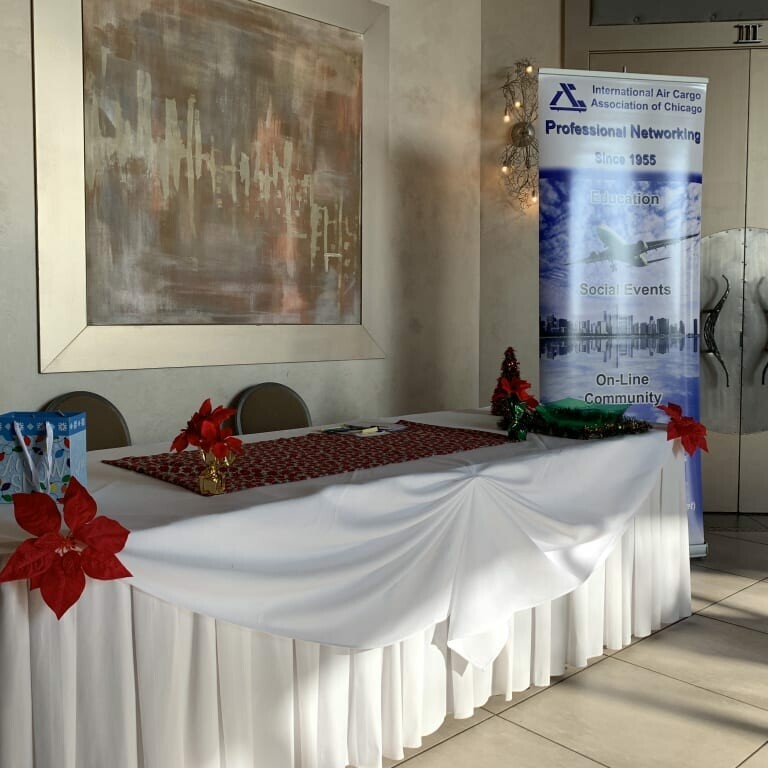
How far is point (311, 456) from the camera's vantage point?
8.31 feet

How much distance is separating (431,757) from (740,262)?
426cm

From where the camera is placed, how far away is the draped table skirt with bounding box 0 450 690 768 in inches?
60.4

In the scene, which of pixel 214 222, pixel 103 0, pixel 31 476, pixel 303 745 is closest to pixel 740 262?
pixel 214 222

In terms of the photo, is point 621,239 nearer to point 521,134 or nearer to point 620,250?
point 620,250

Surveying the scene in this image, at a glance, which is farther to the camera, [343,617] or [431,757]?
[431,757]

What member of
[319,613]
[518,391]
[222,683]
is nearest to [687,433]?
[518,391]

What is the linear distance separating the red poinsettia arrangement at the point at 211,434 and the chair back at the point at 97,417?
162 cm

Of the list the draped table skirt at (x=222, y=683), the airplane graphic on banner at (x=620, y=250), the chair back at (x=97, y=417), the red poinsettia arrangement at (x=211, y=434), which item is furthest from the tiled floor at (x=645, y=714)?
the chair back at (x=97, y=417)

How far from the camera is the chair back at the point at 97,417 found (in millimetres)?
3457

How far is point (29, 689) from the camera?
1.52 meters

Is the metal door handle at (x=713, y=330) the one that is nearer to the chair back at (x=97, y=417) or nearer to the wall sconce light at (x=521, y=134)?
the wall sconce light at (x=521, y=134)

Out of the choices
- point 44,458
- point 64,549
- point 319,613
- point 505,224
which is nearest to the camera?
point 64,549

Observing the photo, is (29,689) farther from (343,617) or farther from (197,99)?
(197,99)

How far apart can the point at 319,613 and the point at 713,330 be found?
431cm
